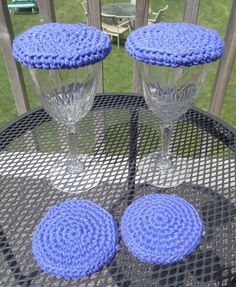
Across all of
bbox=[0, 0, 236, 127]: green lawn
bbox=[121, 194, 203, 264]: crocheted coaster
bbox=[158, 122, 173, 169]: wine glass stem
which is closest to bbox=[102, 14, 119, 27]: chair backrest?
bbox=[0, 0, 236, 127]: green lawn

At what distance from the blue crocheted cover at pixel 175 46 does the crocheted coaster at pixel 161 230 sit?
0.25 metres

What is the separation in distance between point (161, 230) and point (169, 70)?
1.02 feet

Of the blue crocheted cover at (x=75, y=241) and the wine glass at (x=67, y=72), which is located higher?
the wine glass at (x=67, y=72)

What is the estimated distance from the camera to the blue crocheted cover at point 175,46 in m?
0.62

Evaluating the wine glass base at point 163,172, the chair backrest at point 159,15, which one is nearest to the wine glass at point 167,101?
the wine glass base at point 163,172

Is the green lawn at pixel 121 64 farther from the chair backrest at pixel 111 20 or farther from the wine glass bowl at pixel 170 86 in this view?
the wine glass bowl at pixel 170 86

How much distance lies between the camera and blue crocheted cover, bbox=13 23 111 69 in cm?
61

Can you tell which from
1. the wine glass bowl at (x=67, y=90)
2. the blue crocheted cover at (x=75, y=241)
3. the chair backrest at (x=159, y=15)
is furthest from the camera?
the chair backrest at (x=159, y=15)

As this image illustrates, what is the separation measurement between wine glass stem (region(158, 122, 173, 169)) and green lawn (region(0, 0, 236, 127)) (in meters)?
1.16

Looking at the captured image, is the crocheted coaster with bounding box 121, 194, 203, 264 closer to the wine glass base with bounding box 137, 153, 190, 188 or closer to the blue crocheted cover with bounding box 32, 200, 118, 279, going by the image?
the blue crocheted cover with bounding box 32, 200, 118, 279

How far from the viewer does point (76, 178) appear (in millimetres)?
858

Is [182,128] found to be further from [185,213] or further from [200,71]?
[185,213]

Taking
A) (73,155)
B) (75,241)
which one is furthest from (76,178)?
(75,241)

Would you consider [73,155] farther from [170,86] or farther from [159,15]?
[159,15]
